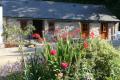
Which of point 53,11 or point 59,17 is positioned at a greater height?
point 53,11

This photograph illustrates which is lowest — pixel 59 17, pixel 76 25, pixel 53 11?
pixel 76 25

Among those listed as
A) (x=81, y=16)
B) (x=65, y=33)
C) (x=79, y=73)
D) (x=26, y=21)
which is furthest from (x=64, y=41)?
(x=81, y=16)

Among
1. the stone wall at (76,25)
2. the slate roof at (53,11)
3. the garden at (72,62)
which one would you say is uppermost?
the garden at (72,62)

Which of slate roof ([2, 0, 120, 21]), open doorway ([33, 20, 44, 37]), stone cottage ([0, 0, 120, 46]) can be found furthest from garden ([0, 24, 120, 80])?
open doorway ([33, 20, 44, 37])

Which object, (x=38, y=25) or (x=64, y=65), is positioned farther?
(x=38, y=25)

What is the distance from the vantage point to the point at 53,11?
42.7 meters

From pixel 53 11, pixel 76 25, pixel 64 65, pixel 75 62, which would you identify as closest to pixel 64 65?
pixel 64 65

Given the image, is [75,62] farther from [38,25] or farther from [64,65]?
[38,25]

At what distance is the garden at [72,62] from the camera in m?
10.2

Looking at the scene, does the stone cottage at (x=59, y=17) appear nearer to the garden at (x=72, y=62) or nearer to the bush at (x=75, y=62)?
the garden at (x=72, y=62)

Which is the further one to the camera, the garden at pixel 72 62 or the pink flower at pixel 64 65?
→ the garden at pixel 72 62

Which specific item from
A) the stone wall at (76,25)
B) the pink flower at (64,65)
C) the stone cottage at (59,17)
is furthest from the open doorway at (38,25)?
the pink flower at (64,65)

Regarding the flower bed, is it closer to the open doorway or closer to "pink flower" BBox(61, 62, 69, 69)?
"pink flower" BBox(61, 62, 69, 69)

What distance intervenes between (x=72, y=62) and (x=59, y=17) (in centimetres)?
3091
